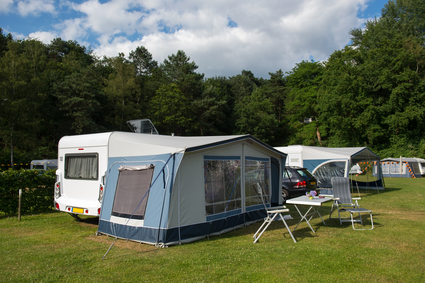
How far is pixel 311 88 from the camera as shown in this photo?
3784cm

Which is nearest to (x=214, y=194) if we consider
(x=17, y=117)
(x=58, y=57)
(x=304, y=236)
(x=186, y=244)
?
(x=186, y=244)

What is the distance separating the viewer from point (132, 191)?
5.62 m

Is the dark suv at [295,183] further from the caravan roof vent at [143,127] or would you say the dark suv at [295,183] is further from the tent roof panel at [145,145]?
the tent roof panel at [145,145]

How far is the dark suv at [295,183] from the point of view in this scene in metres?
11.1

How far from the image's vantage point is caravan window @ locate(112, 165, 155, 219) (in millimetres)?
5453

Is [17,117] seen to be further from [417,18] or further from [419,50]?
[417,18]

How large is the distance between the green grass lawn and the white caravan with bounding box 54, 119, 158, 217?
1.88 ft

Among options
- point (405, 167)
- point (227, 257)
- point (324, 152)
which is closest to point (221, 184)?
point (227, 257)

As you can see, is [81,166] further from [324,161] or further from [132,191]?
[324,161]

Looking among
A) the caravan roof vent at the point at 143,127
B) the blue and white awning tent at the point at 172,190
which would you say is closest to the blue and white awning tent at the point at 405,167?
the caravan roof vent at the point at 143,127

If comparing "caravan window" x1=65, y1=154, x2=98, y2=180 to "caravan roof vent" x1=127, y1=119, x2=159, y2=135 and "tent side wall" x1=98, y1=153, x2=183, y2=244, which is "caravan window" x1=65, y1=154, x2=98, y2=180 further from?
"caravan roof vent" x1=127, y1=119, x2=159, y2=135

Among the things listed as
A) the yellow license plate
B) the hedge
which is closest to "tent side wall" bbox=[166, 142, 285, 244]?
the yellow license plate

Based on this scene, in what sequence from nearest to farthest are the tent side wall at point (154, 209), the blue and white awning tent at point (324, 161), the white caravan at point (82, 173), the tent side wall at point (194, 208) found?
the tent side wall at point (154, 209) < the tent side wall at point (194, 208) < the white caravan at point (82, 173) < the blue and white awning tent at point (324, 161)

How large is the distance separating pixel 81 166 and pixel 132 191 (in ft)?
6.41
